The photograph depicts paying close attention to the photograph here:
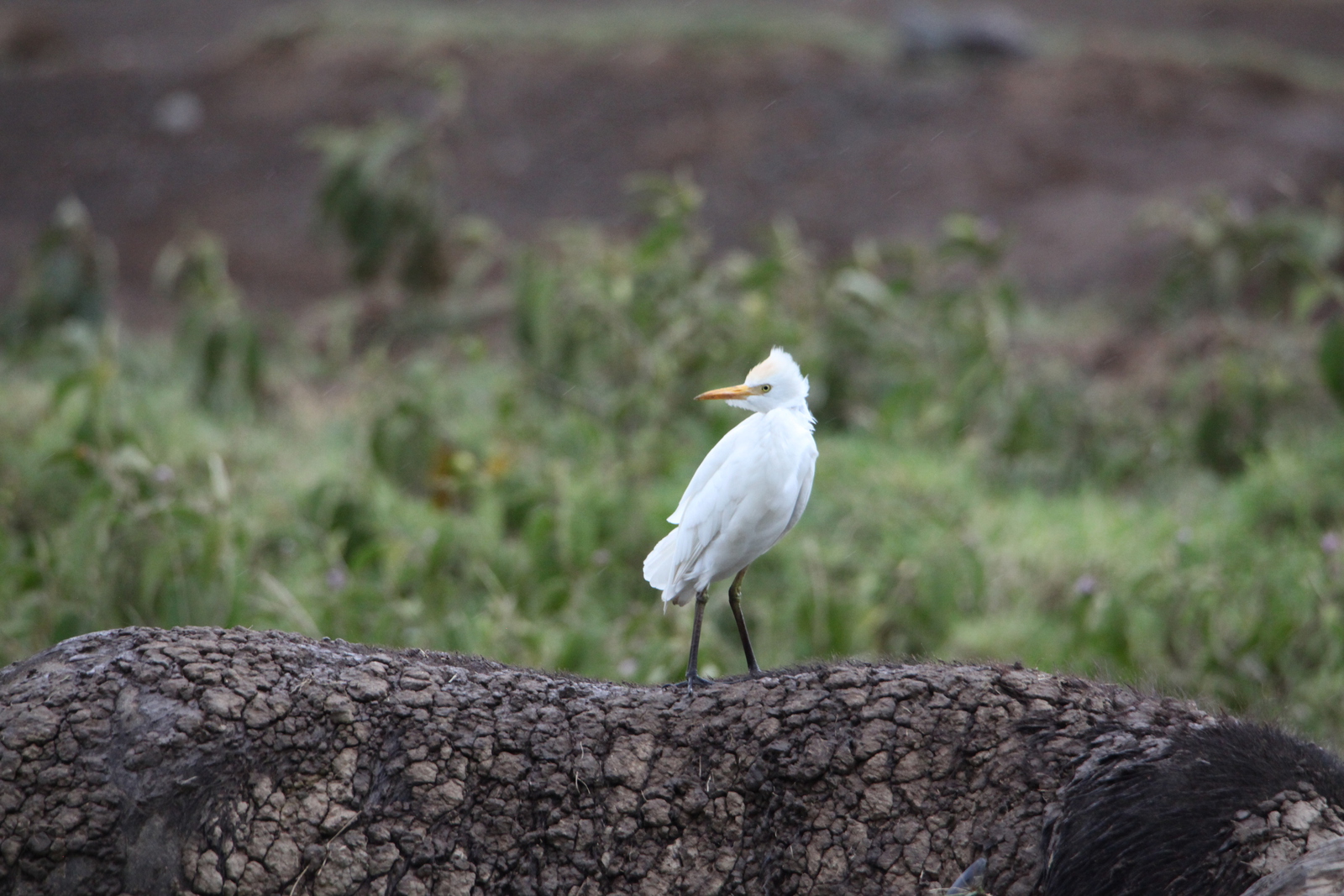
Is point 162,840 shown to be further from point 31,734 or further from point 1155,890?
point 1155,890

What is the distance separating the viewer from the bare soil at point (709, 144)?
53.2 ft

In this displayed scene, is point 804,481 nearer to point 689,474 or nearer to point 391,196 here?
point 689,474

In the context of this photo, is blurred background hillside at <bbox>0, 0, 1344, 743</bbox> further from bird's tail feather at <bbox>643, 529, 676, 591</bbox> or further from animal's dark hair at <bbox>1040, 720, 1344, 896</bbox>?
bird's tail feather at <bbox>643, 529, 676, 591</bbox>

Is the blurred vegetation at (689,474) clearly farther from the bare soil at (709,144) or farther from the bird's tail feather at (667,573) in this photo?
the bare soil at (709,144)

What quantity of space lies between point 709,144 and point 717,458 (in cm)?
1523

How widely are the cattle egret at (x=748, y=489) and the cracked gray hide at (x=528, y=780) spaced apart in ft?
1.06

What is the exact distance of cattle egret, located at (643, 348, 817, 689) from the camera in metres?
3.10

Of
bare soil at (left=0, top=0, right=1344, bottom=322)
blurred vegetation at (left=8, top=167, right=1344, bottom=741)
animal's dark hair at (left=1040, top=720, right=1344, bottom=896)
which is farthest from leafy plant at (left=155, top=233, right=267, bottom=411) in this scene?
animal's dark hair at (left=1040, top=720, right=1344, bottom=896)

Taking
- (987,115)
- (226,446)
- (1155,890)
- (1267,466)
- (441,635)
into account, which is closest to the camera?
(1155,890)

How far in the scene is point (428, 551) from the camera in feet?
20.9

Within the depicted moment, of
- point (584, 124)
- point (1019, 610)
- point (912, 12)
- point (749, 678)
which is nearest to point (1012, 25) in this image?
point (912, 12)

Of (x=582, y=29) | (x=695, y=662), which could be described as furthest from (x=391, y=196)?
(x=582, y=29)

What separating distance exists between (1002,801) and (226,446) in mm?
6515

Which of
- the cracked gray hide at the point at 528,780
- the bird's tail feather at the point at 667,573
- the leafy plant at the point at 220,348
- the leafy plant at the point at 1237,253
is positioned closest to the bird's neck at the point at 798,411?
the bird's tail feather at the point at 667,573
